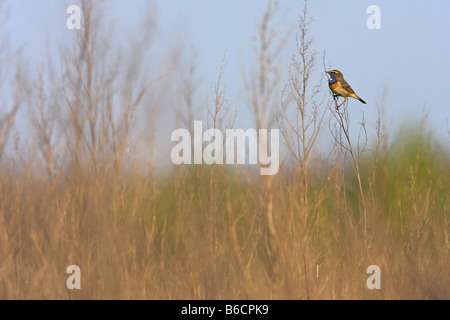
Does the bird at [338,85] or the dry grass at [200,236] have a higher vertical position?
the bird at [338,85]

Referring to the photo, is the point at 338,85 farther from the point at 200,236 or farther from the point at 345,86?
the point at 200,236

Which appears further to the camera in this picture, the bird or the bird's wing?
the bird's wing

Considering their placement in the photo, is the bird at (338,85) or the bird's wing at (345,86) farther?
the bird's wing at (345,86)

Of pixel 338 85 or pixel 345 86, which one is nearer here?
pixel 338 85

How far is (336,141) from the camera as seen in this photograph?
7.21 m

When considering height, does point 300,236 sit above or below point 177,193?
below

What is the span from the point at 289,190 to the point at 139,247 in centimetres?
198

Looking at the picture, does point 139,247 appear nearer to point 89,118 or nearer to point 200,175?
point 200,175

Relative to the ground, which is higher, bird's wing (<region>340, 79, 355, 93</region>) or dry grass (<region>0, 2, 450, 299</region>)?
bird's wing (<region>340, 79, 355, 93</region>)

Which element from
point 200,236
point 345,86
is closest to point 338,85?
point 345,86

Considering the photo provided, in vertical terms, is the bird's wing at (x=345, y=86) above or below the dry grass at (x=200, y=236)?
above

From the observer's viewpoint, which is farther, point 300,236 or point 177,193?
point 177,193
